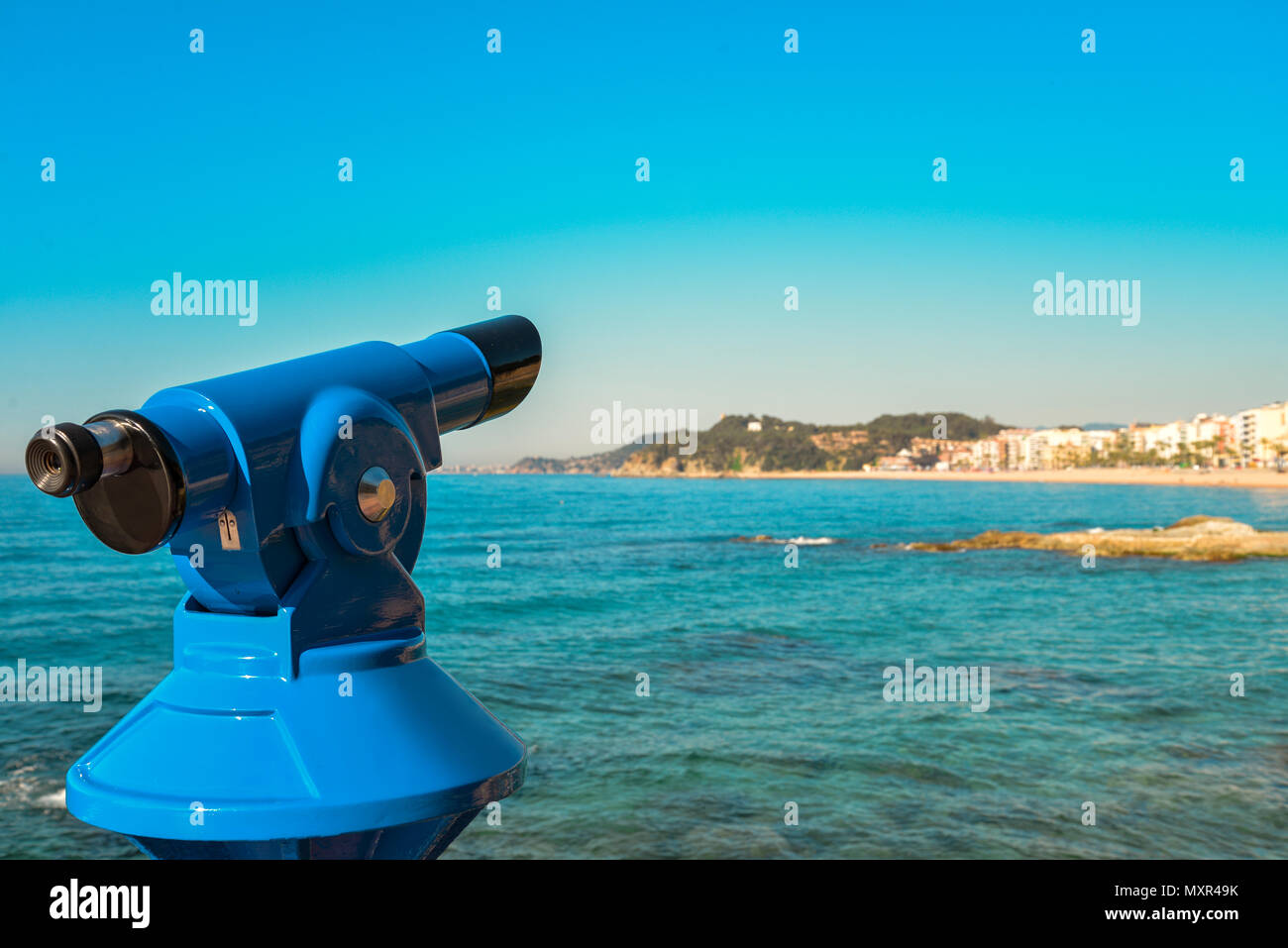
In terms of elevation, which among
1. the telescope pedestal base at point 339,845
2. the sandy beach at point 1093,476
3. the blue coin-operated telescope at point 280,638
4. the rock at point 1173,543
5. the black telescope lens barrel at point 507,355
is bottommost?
the rock at point 1173,543

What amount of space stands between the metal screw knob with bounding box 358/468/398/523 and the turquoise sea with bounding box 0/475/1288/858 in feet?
33.3

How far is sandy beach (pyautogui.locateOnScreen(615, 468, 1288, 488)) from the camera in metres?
125

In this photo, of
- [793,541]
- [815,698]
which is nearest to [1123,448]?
[793,541]

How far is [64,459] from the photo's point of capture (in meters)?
1.12

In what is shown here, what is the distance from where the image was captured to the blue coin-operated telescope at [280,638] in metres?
1.22

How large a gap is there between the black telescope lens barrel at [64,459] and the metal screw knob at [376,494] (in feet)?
1.00

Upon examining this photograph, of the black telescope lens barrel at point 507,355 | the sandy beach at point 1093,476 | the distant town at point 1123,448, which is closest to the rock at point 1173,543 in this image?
the black telescope lens barrel at point 507,355

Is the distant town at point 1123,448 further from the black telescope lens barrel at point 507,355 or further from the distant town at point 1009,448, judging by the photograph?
the black telescope lens barrel at point 507,355

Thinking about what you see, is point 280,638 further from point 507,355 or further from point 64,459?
point 507,355

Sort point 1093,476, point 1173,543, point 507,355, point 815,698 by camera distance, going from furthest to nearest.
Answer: point 1093,476, point 1173,543, point 815,698, point 507,355

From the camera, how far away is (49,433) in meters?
1.12

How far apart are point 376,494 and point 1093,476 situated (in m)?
167
